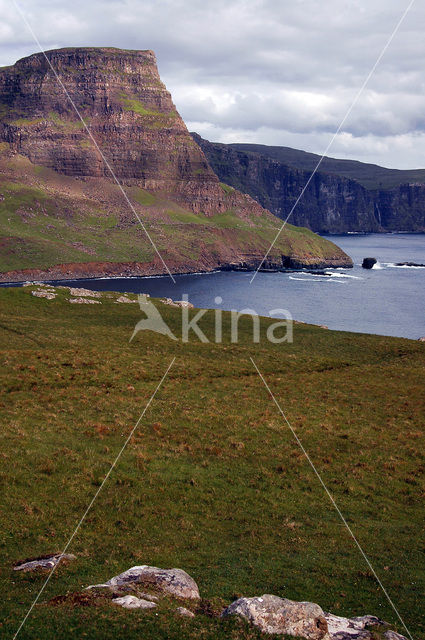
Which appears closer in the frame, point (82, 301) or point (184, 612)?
point (184, 612)

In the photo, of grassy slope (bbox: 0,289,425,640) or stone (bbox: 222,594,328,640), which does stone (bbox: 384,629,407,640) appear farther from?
grassy slope (bbox: 0,289,425,640)

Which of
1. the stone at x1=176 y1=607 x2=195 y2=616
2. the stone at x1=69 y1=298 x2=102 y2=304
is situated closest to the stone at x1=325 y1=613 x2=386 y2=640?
the stone at x1=176 y1=607 x2=195 y2=616

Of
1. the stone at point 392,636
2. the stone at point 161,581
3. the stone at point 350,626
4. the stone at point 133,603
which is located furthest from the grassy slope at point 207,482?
the stone at point 392,636

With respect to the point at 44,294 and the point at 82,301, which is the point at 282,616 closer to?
the point at 82,301

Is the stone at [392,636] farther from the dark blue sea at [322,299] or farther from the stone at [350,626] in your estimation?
the dark blue sea at [322,299]

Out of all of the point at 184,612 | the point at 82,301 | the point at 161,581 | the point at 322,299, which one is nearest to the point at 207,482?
the point at 161,581

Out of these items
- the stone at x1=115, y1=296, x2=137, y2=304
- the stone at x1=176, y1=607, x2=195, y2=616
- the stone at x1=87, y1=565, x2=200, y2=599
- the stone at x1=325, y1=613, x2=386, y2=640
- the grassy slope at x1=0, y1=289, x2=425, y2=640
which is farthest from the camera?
the stone at x1=115, y1=296, x2=137, y2=304
